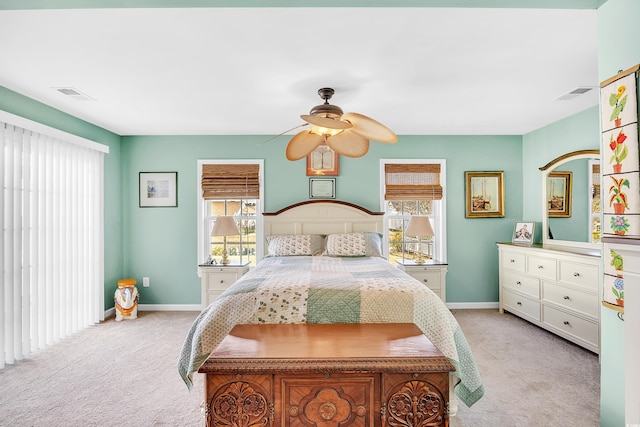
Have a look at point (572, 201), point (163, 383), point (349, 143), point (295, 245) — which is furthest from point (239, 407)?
point (572, 201)

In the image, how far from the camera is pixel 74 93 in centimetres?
312

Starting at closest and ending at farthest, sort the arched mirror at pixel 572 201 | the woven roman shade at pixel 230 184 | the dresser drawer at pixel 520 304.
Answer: the arched mirror at pixel 572 201, the dresser drawer at pixel 520 304, the woven roman shade at pixel 230 184

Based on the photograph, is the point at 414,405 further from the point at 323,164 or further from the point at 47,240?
the point at 47,240

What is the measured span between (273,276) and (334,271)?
0.56 meters

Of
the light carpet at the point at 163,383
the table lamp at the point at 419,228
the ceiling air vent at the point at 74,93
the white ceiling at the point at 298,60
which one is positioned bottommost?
the light carpet at the point at 163,383

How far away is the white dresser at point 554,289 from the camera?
3105 millimetres

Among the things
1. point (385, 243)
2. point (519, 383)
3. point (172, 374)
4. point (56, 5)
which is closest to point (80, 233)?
point (172, 374)

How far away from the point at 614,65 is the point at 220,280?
13.1ft

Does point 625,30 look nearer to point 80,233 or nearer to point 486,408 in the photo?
point 486,408

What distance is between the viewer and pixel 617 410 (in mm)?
1765

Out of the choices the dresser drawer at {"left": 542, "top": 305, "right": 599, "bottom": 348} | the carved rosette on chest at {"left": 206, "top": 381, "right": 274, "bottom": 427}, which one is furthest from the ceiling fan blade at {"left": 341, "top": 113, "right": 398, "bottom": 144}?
the dresser drawer at {"left": 542, "top": 305, "right": 599, "bottom": 348}

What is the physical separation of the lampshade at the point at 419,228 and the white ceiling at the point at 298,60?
1283 millimetres

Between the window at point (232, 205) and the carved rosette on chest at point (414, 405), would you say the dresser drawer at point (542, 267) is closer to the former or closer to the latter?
the carved rosette on chest at point (414, 405)

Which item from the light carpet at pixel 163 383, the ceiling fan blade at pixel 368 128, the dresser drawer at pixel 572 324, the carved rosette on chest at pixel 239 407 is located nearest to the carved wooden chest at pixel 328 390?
the carved rosette on chest at pixel 239 407
